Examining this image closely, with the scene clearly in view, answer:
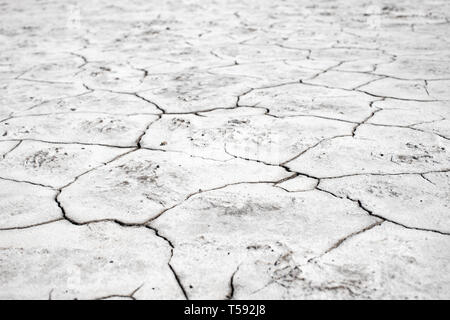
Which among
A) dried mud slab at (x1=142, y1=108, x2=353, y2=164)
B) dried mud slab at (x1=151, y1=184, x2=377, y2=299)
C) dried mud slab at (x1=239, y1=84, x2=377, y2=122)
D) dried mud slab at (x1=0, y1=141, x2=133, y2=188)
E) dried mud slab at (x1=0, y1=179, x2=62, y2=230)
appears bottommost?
dried mud slab at (x1=0, y1=179, x2=62, y2=230)

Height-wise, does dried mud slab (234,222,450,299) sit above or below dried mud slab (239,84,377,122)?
below

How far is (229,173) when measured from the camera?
1.51 meters

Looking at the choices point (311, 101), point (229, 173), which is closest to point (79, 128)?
point (229, 173)

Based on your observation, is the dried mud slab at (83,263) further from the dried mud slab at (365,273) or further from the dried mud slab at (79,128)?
the dried mud slab at (79,128)

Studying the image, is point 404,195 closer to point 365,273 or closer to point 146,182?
point 365,273

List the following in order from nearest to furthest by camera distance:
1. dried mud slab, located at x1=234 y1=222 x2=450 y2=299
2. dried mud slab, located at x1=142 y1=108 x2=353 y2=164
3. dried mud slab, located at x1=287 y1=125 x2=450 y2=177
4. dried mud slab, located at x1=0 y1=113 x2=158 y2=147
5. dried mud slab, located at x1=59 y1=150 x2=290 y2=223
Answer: dried mud slab, located at x1=234 y1=222 x2=450 y2=299, dried mud slab, located at x1=59 y1=150 x2=290 y2=223, dried mud slab, located at x1=287 y1=125 x2=450 y2=177, dried mud slab, located at x1=142 y1=108 x2=353 y2=164, dried mud slab, located at x1=0 y1=113 x2=158 y2=147

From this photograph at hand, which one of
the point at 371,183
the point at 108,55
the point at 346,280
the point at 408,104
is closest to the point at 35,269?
the point at 346,280

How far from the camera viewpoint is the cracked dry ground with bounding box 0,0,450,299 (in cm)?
105

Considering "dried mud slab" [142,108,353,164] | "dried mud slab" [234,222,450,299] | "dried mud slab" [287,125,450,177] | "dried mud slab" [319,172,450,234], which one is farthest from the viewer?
"dried mud slab" [142,108,353,164]

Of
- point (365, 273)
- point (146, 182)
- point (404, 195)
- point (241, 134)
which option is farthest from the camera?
point (241, 134)

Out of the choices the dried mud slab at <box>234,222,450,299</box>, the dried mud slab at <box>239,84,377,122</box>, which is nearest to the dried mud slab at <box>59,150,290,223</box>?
the dried mud slab at <box>234,222,450,299</box>

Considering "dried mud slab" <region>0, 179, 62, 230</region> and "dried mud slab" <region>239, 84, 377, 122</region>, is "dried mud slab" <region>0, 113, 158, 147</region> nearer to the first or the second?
"dried mud slab" <region>0, 179, 62, 230</region>

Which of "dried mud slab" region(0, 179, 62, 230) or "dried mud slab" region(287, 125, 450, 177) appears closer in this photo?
"dried mud slab" region(0, 179, 62, 230)
